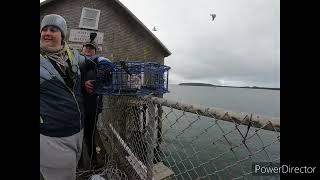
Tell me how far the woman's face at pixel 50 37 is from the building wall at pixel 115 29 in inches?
328

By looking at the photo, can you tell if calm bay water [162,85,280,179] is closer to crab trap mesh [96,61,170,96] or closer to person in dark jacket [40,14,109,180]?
crab trap mesh [96,61,170,96]

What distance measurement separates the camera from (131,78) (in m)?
2.79

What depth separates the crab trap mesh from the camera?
2736mm

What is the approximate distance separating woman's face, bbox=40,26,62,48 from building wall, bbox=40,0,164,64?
27.3ft

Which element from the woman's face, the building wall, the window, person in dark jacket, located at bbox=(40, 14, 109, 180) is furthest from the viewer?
the window

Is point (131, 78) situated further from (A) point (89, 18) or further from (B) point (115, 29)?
(B) point (115, 29)

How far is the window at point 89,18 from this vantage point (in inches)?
407

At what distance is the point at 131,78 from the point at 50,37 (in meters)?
0.89

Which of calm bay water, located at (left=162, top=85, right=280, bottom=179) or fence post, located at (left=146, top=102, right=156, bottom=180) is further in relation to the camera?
fence post, located at (left=146, top=102, right=156, bottom=180)

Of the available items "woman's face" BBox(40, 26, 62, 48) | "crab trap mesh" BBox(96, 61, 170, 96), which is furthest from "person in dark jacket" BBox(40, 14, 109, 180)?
"crab trap mesh" BBox(96, 61, 170, 96)

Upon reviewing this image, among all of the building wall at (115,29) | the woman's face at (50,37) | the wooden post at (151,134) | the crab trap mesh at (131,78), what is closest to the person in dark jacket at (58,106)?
the woman's face at (50,37)
